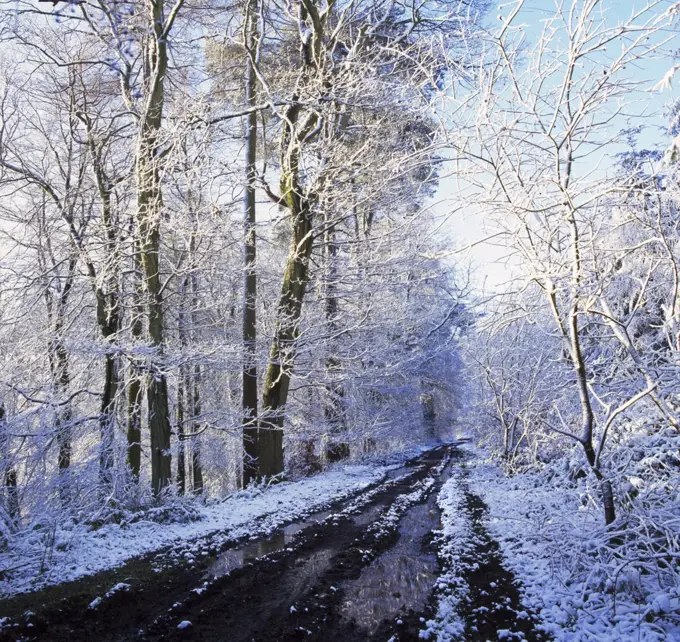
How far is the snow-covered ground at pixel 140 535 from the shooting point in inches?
190

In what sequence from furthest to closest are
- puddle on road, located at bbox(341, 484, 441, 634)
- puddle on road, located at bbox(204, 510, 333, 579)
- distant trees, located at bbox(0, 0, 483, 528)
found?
distant trees, located at bbox(0, 0, 483, 528), puddle on road, located at bbox(204, 510, 333, 579), puddle on road, located at bbox(341, 484, 441, 634)

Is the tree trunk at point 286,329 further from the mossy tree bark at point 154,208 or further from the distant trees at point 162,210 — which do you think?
the mossy tree bark at point 154,208

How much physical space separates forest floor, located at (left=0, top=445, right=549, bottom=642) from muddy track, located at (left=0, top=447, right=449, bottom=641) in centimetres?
1

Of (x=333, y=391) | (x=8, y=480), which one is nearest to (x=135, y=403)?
(x=8, y=480)

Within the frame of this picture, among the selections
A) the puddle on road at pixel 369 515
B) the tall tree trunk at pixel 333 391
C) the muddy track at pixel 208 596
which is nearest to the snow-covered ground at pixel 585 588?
the muddy track at pixel 208 596

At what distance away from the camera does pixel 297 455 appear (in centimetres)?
1706

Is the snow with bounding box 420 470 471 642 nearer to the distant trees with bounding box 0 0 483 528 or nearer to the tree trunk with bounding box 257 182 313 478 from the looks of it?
the distant trees with bounding box 0 0 483 528

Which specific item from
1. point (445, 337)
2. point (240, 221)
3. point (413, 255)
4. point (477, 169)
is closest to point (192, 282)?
point (240, 221)

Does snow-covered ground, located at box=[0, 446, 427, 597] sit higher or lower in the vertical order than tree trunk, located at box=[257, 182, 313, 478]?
lower

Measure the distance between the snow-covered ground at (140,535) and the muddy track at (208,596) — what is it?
336mm

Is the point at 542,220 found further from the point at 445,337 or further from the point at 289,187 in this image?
the point at 445,337

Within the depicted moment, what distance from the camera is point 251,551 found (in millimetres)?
5805

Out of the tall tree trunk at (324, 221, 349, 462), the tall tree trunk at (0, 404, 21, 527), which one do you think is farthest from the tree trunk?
the tall tree trunk at (0, 404, 21, 527)

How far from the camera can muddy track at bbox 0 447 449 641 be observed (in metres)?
3.62
